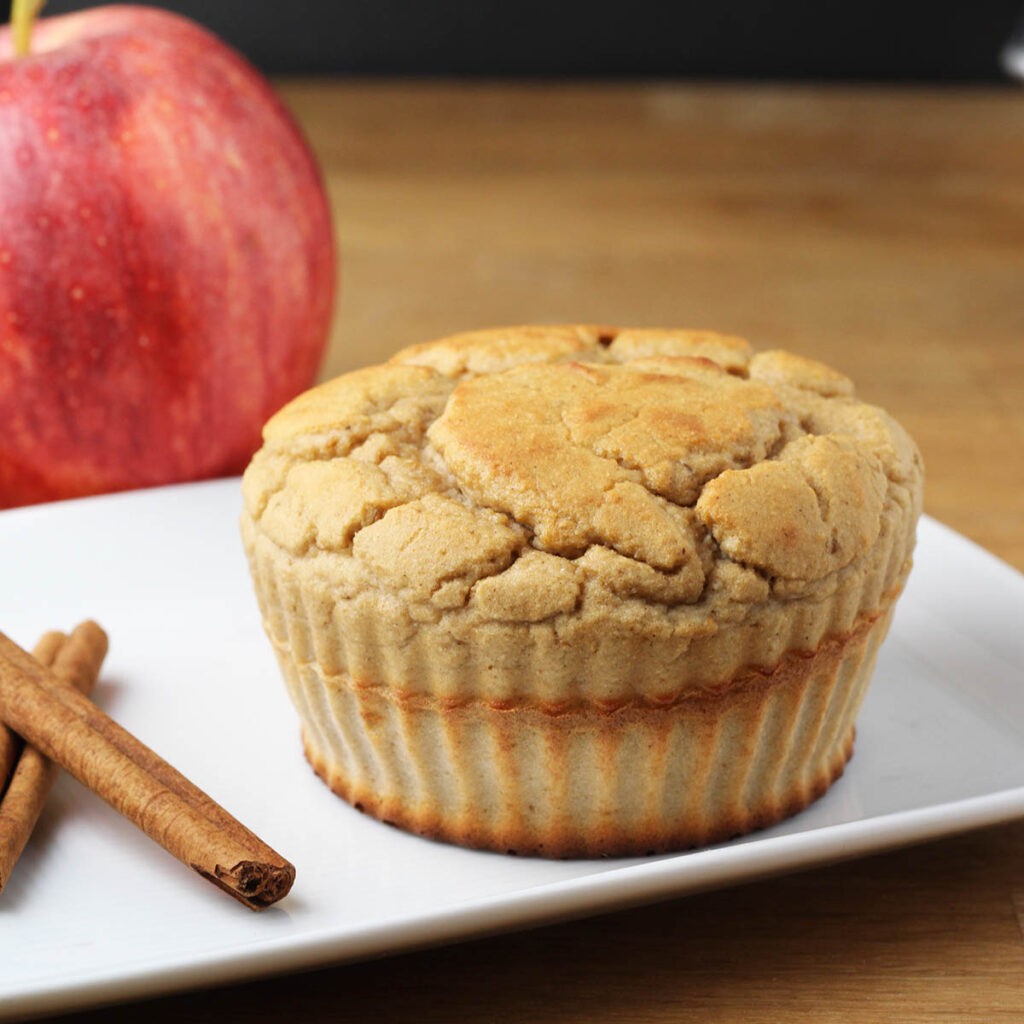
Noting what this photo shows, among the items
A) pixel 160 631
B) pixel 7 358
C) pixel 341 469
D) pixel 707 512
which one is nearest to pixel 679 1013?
pixel 707 512

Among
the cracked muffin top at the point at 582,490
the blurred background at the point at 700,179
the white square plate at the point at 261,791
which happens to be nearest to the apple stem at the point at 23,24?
the white square plate at the point at 261,791

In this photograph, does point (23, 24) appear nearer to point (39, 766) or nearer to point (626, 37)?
point (39, 766)

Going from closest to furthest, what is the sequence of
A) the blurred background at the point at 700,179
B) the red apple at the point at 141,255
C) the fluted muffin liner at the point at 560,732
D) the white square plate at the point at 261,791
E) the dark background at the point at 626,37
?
1. the white square plate at the point at 261,791
2. the fluted muffin liner at the point at 560,732
3. the red apple at the point at 141,255
4. the blurred background at the point at 700,179
5. the dark background at the point at 626,37

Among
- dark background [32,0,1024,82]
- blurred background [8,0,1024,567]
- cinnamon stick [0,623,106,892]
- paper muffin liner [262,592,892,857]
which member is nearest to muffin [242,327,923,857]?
paper muffin liner [262,592,892,857]

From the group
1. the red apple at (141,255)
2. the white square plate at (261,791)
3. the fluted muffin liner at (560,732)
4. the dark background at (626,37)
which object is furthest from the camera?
the dark background at (626,37)

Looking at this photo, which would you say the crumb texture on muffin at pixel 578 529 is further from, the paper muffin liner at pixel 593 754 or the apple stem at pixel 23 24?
the apple stem at pixel 23 24

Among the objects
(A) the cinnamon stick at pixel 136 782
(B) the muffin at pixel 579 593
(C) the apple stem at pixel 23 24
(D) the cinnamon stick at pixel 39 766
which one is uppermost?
(C) the apple stem at pixel 23 24

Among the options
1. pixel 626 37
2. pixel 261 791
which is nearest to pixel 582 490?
pixel 261 791
